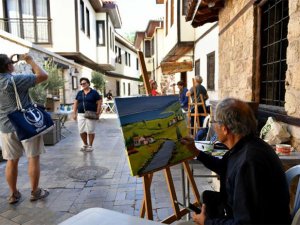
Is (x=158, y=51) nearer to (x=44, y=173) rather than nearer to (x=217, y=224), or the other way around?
(x=44, y=173)

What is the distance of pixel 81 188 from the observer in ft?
13.0

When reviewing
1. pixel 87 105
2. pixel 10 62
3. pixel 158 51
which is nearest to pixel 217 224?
pixel 10 62

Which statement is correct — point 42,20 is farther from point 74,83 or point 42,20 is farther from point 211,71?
point 211,71

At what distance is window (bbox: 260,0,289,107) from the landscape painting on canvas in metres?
1.48

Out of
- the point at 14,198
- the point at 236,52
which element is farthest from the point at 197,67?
the point at 14,198

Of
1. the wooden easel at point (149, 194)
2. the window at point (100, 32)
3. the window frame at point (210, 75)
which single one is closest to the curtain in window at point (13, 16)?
the window at point (100, 32)

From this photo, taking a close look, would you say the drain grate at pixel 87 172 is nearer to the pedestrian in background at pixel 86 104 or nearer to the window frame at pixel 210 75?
the pedestrian in background at pixel 86 104

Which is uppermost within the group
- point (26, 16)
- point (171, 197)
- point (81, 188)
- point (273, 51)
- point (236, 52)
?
point (26, 16)

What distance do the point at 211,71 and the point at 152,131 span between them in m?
6.31

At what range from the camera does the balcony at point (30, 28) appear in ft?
37.7

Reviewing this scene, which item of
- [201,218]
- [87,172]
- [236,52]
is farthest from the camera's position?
[87,172]

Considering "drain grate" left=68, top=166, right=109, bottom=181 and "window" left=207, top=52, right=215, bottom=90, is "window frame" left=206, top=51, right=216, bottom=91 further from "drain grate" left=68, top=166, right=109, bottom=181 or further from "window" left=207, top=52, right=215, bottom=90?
"drain grate" left=68, top=166, right=109, bottom=181

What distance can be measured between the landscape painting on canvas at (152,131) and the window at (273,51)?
4.86 feet

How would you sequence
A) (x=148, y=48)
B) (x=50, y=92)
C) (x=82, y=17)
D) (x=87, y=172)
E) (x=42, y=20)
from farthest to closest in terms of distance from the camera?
(x=148, y=48) → (x=82, y=17) → (x=42, y=20) → (x=50, y=92) → (x=87, y=172)
